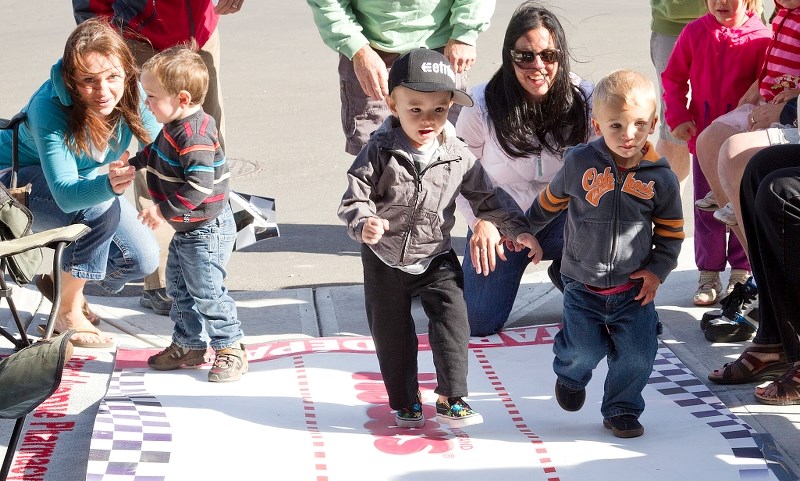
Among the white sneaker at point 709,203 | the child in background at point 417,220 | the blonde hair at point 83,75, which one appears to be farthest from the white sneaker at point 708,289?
the blonde hair at point 83,75

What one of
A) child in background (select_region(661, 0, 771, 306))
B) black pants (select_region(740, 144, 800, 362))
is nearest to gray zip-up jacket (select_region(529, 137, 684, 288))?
black pants (select_region(740, 144, 800, 362))

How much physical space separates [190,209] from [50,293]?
3.40ft

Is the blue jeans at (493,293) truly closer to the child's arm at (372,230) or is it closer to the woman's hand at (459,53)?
the woman's hand at (459,53)

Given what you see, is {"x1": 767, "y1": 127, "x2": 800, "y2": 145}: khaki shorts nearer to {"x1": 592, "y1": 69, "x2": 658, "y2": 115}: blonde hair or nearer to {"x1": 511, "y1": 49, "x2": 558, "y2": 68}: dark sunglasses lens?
{"x1": 511, "y1": 49, "x2": 558, "y2": 68}: dark sunglasses lens

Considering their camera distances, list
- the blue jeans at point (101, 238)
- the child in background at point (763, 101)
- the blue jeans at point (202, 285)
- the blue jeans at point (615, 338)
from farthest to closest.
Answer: the blue jeans at point (101, 238)
the child in background at point (763, 101)
the blue jeans at point (202, 285)
the blue jeans at point (615, 338)

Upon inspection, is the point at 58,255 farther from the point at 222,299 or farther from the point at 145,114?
the point at 145,114

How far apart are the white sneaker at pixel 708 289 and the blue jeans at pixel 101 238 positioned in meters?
2.19

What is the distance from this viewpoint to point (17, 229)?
365 centimetres

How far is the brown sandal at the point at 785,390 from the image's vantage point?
3.59 metres

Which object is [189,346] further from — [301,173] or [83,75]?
[301,173]

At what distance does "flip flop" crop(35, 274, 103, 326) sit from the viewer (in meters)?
4.39

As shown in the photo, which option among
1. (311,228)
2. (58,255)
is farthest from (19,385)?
(311,228)

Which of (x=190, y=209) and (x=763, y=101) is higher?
(x=763, y=101)

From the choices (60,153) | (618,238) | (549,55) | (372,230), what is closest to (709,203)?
(549,55)
